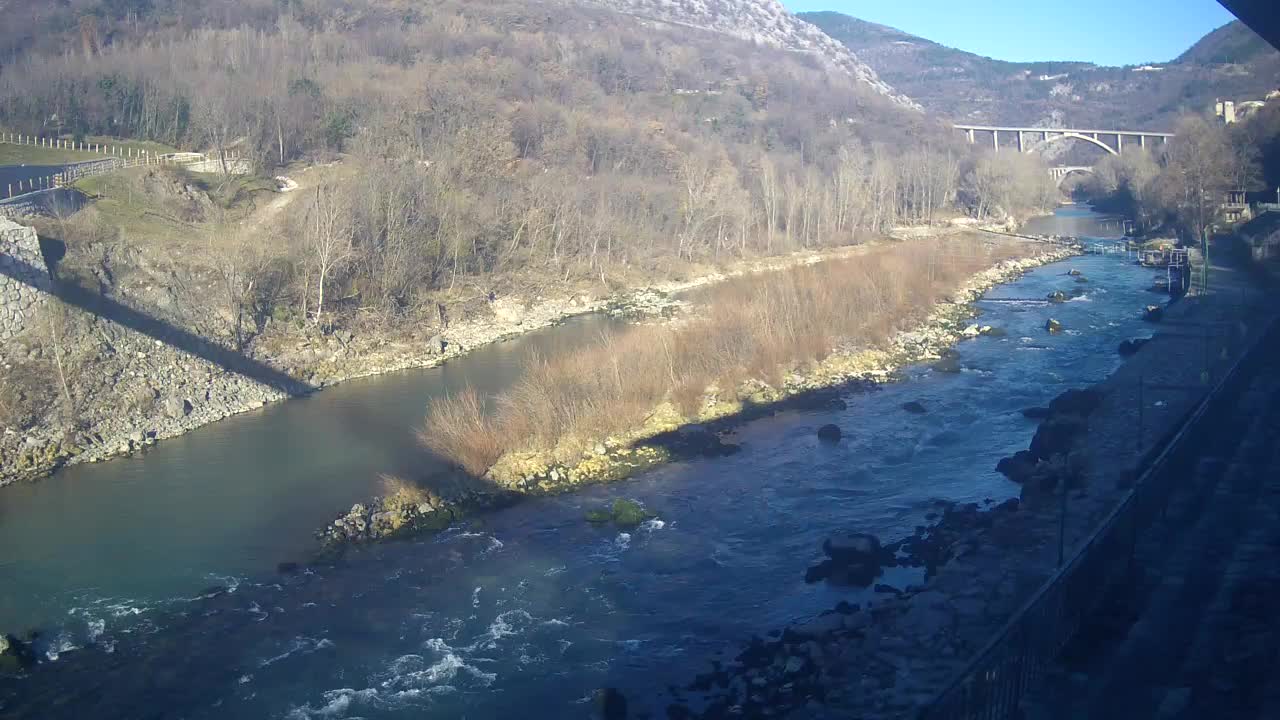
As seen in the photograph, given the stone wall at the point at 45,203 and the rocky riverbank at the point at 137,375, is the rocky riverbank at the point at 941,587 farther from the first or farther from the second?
the stone wall at the point at 45,203

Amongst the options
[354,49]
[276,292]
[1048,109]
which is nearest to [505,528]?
[276,292]

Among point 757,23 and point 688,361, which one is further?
point 757,23

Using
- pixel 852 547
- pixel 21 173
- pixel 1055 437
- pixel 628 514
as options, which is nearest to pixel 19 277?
pixel 21 173

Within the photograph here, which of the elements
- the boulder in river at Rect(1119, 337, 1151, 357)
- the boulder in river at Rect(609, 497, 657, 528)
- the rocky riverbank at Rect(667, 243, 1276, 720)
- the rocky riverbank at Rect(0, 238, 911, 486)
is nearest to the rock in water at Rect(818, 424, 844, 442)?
the rocky riverbank at Rect(667, 243, 1276, 720)

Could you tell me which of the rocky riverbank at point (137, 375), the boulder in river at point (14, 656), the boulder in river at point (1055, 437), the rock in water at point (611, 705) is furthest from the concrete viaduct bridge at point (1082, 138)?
the boulder in river at point (14, 656)

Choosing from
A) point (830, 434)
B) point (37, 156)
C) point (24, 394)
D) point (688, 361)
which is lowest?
point (830, 434)

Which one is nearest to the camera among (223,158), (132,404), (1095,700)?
(1095,700)

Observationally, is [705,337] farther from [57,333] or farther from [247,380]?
[57,333]

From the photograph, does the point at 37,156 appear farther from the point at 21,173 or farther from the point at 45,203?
the point at 45,203
